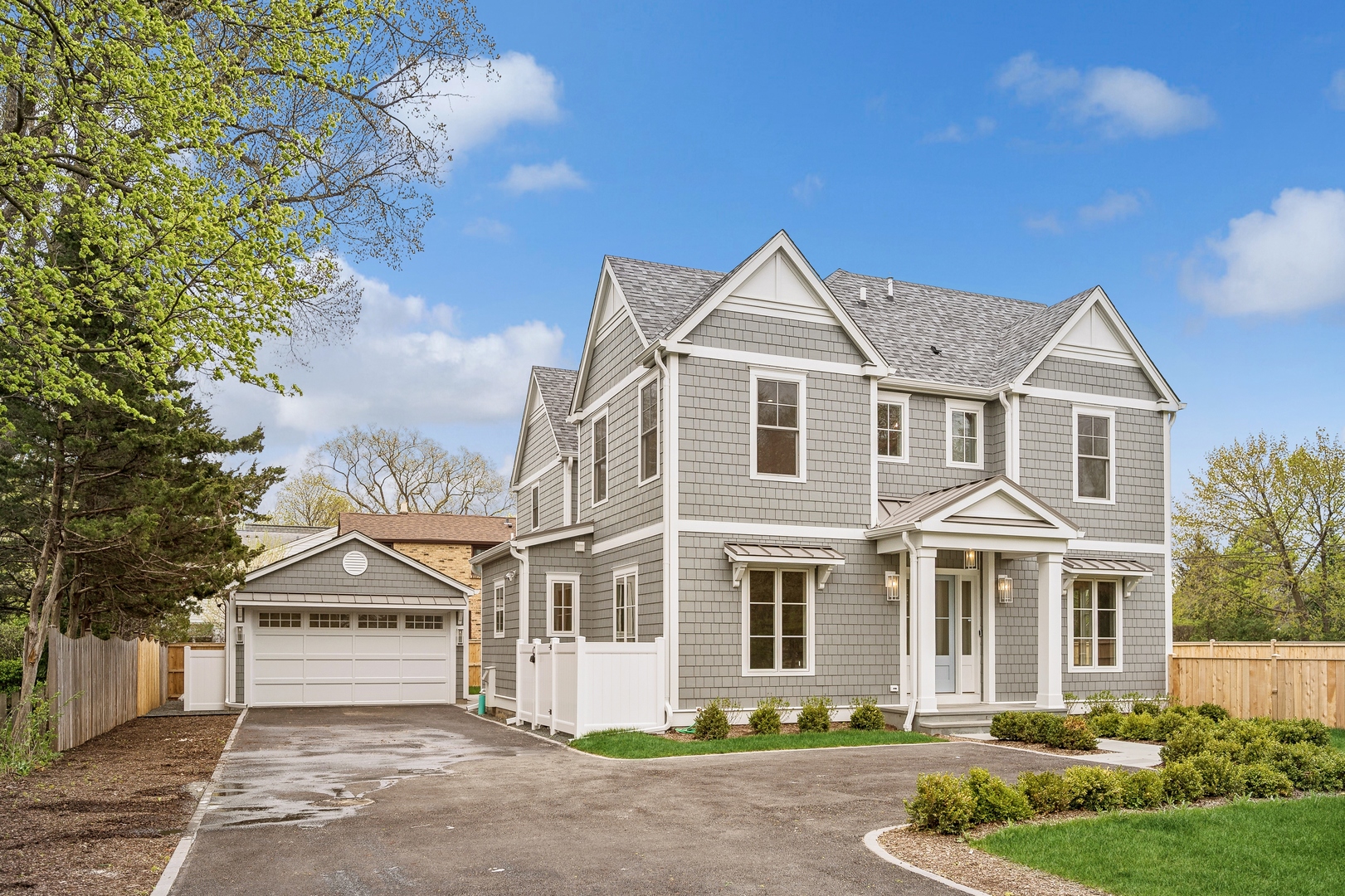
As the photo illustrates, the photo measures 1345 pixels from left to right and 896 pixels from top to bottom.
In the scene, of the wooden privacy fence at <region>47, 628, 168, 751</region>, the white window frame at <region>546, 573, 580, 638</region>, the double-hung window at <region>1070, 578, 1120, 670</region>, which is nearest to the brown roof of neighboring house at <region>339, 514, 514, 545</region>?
the wooden privacy fence at <region>47, 628, 168, 751</region>

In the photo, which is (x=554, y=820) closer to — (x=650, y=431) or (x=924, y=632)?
(x=924, y=632)

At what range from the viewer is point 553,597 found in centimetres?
2105

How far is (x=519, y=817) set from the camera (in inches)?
380

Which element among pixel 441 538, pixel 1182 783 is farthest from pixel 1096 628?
pixel 441 538

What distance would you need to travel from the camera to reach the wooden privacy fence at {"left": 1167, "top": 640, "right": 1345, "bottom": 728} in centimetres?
1767

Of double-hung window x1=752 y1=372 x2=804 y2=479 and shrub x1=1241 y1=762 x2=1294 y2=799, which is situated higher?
double-hung window x1=752 y1=372 x2=804 y2=479

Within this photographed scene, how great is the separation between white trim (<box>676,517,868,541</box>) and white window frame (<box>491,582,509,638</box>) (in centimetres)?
738

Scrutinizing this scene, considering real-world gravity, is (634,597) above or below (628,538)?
below

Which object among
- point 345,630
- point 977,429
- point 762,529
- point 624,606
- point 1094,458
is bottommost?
point 345,630

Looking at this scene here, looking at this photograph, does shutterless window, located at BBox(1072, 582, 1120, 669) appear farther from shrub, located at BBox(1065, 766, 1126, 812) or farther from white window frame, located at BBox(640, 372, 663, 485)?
shrub, located at BBox(1065, 766, 1126, 812)

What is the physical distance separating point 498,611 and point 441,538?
541 inches

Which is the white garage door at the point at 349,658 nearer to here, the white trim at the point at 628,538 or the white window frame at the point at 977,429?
the white trim at the point at 628,538

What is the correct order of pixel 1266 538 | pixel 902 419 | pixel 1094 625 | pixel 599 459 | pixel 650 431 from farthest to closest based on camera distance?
pixel 1266 538, pixel 599 459, pixel 1094 625, pixel 902 419, pixel 650 431

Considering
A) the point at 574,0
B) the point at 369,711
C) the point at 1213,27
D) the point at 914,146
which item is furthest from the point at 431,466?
the point at 1213,27
